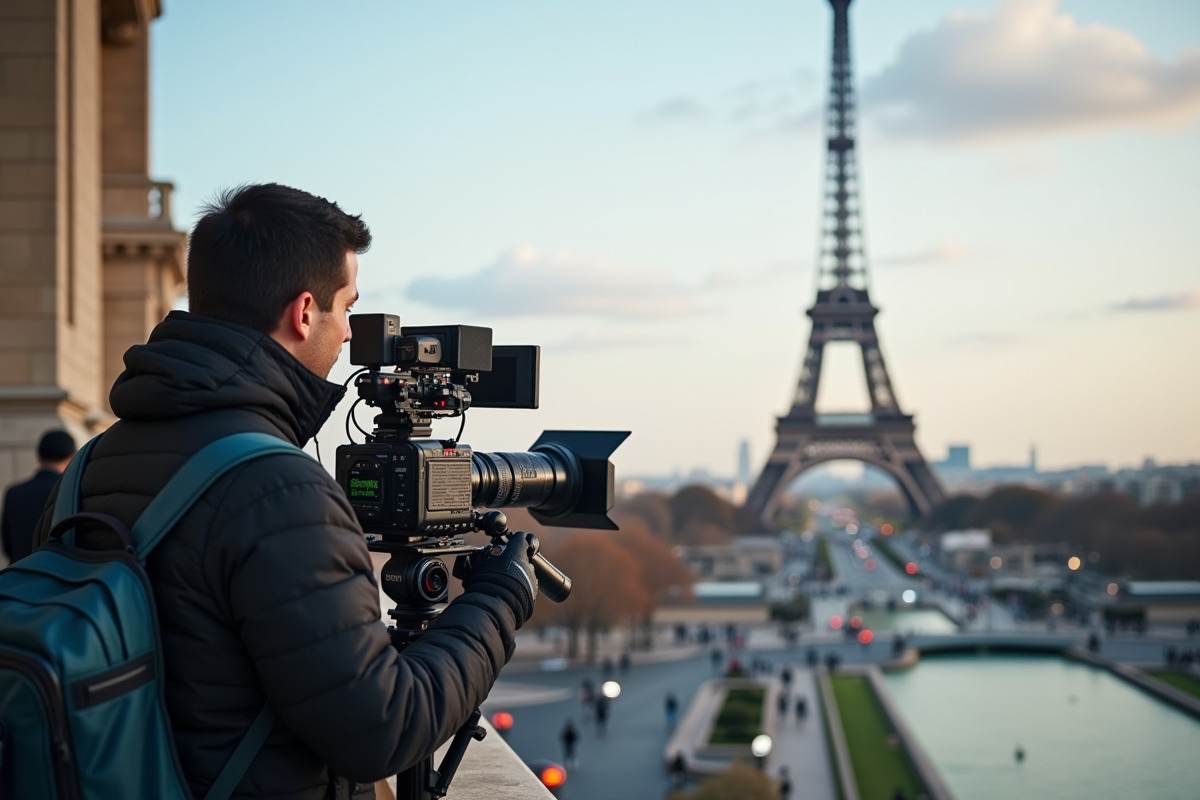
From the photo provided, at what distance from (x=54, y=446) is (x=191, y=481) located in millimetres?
3735

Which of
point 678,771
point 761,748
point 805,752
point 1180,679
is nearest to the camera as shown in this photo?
point 678,771

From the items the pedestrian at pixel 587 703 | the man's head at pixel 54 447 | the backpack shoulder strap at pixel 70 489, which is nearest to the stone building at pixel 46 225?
the man's head at pixel 54 447

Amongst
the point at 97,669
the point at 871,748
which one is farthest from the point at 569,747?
the point at 97,669

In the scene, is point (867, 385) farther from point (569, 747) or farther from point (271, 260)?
point (271, 260)

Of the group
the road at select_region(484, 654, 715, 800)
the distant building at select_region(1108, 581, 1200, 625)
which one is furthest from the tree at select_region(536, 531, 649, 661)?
the distant building at select_region(1108, 581, 1200, 625)

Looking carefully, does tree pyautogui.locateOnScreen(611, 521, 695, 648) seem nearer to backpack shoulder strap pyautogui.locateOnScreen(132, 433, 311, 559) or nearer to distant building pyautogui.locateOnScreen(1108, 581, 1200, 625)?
distant building pyautogui.locateOnScreen(1108, 581, 1200, 625)

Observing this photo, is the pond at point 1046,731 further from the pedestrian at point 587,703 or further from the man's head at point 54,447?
the man's head at point 54,447

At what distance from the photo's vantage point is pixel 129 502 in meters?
1.68

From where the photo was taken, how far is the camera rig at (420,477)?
2.06 m

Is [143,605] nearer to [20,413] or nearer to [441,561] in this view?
[441,561]

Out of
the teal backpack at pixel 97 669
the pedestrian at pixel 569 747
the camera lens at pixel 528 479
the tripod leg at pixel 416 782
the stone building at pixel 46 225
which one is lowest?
the pedestrian at pixel 569 747

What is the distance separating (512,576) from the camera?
1.98 m

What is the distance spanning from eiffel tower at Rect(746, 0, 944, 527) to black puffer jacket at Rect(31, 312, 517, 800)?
51.4 metres

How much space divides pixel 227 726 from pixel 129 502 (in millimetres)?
325
